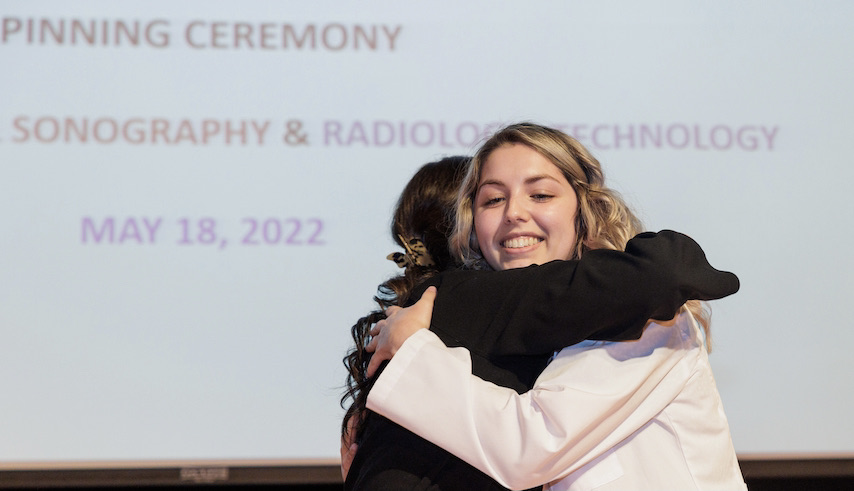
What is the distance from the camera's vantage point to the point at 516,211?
5.31 feet

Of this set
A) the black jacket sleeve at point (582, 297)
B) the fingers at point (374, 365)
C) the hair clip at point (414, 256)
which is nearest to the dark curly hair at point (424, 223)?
the hair clip at point (414, 256)

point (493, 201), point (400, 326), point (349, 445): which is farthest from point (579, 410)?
point (349, 445)

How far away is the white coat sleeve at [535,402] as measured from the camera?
4.20 ft

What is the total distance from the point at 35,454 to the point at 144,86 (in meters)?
1.16

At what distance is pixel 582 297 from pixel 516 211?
0.38 meters

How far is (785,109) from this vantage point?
2.78 m

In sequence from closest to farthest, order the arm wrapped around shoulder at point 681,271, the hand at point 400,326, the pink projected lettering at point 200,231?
the arm wrapped around shoulder at point 681,271, the hand at point 400,326, the pink projected lettering at point 200,231

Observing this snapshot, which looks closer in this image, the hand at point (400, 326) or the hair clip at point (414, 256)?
the hand at point (400, 326)

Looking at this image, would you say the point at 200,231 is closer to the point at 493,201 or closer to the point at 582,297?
the point at 493,201

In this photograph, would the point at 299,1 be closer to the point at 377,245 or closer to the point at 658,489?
the point at 377,245

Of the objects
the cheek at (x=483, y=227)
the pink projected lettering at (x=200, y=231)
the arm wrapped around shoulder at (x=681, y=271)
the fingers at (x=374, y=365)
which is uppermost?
the pink projected lettering at (x=200, y=231)

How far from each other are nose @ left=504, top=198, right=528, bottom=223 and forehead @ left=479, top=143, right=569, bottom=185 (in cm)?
5

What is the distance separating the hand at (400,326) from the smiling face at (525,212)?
A: 248 millimetres

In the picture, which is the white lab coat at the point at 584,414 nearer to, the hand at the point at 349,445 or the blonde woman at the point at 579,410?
the blonde woman at the point at 579,410
